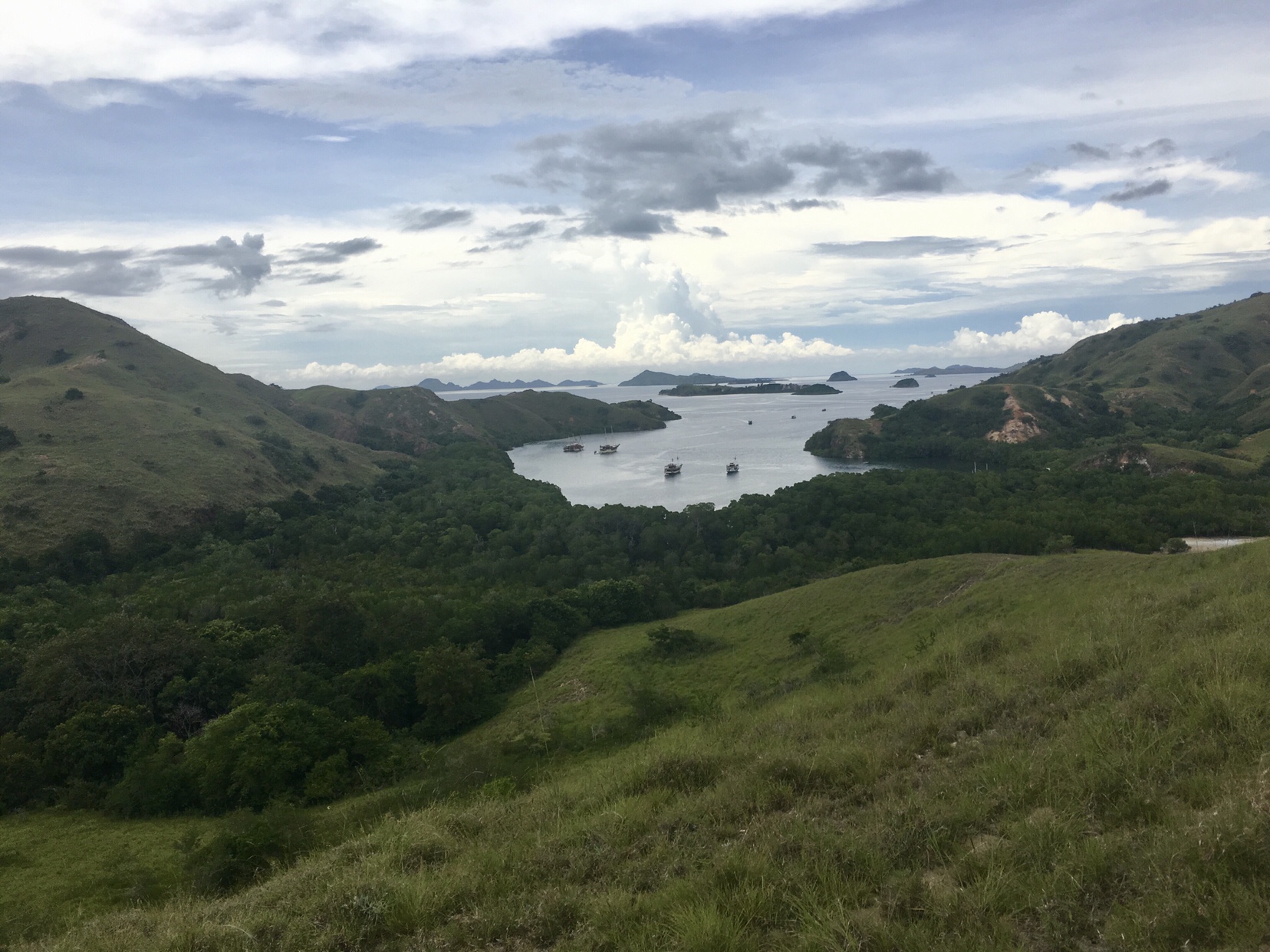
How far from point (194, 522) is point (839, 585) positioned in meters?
54.8

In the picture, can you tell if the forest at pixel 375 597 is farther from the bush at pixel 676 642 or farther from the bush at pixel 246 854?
the bush at pixel 246 854

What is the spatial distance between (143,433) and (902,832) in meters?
82.7

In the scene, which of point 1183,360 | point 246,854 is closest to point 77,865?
point 246,854

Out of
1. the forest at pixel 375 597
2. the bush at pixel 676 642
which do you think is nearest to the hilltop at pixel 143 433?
the forest at pixel 375 597

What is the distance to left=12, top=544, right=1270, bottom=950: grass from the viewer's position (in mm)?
4570

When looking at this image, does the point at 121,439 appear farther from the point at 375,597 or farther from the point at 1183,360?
the point at 1183,360

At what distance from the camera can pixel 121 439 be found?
6631 centimetres

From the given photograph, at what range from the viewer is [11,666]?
28.0m

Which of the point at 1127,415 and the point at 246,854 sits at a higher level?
the point at 1127,415

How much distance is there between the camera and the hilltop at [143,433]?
54062mm

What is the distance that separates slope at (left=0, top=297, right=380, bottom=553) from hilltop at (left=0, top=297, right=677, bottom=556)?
0.50 ft

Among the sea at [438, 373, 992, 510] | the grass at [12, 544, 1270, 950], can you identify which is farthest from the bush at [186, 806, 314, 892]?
the sea at [438, 373, 992, 510]

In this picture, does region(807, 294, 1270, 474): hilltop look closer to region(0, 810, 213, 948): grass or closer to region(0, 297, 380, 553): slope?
region(0, 297, 380, 553): slope

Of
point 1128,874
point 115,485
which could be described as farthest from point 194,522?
point 1128,874
